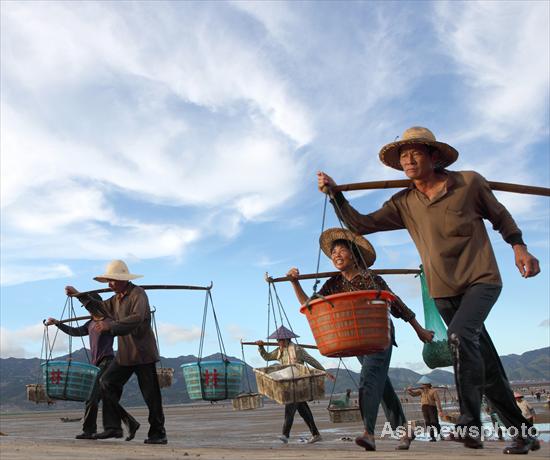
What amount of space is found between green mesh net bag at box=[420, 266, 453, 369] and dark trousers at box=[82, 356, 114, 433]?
152 inches

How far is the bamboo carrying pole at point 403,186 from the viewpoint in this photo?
16.2 feet

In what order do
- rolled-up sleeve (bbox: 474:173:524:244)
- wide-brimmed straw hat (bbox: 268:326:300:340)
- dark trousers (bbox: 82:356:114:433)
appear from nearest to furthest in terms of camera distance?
rolled-up sleeve (bbox: 474:173:524:244), dark trousers (bbox: 82:356:114:433), wide-brimmed straw hat (bbox: 268:326:300:340)

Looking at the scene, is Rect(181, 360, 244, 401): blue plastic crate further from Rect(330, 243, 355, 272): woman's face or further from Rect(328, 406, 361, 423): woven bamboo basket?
Rect(330, 243, 355, 272): woman's face

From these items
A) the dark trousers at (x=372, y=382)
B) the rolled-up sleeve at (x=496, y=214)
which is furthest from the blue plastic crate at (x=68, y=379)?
the rolled-up sleeve at (x=496, y=214)

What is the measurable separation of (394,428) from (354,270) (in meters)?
1.59

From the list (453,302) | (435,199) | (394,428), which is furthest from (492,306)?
(394,428)

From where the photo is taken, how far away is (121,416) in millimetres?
7730

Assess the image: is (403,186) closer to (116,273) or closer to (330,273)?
(330,273)

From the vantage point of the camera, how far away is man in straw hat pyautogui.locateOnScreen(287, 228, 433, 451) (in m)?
5.53

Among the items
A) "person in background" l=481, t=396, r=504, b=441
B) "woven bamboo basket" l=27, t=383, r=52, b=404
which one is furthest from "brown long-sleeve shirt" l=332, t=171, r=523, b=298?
"woven bamboo basket" l=27, t=383, r=52, b=404

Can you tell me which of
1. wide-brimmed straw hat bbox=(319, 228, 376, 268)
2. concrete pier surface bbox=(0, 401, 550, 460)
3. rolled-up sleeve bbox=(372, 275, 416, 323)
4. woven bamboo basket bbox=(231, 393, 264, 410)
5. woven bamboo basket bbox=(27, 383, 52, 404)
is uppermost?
wide-brimmed straw hat bbox=(319, 228, 376, 268)

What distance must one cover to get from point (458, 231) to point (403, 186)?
0.69 m

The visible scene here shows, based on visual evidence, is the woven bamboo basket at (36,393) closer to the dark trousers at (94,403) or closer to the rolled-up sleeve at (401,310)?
the dark trousers at (94,403)

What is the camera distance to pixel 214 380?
8500 millimetres
